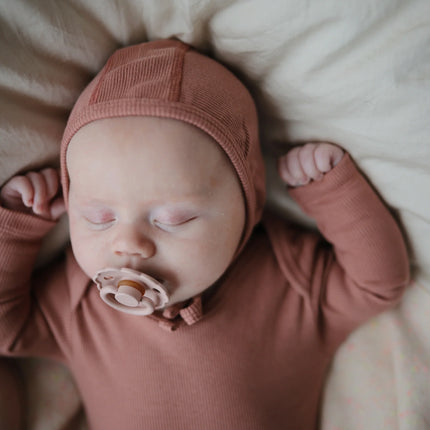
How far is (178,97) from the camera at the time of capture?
0.71 meters

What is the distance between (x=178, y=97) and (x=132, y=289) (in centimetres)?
34

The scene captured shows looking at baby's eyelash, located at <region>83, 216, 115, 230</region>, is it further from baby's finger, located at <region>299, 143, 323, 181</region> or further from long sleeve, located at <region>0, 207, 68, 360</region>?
baby's finger, located at <region>299, 143, 323, 181</region>

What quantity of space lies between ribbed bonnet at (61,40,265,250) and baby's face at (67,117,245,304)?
2cm

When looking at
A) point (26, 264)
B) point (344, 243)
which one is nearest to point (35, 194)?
point (26, 264)

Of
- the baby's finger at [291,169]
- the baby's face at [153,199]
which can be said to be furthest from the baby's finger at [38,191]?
the baby's finger at [291,169]

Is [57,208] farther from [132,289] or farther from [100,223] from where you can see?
[132,289]

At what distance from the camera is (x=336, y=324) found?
969 millimetres

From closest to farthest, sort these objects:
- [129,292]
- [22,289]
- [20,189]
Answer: [129,292] < [20,189] < [22,289]

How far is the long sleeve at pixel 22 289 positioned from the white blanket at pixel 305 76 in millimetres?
81

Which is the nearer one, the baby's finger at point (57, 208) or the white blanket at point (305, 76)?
the white blanket at point (305, 76)

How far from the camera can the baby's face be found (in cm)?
68

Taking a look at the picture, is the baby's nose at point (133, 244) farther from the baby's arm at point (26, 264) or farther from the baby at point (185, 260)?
the baby's arm at point (26, 264)

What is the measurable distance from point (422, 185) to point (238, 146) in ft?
1.27

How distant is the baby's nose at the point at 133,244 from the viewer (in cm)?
69
